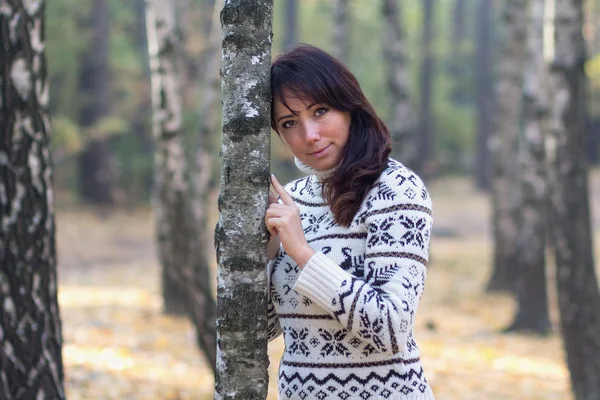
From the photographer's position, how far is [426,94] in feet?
113

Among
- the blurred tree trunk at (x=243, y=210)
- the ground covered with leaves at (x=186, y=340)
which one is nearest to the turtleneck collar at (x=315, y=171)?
the blurred tree trunk at (x=243, y=210)

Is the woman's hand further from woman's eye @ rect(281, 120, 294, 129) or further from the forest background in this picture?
the forest background

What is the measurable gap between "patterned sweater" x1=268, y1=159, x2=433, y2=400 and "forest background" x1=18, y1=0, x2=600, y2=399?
4.16m

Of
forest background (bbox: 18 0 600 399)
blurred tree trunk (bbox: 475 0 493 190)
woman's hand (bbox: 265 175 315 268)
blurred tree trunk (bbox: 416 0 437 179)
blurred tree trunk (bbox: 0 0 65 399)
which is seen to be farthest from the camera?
blurred tree trunk (bbox: 475 0 493 190)

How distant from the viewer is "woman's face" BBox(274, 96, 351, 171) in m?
2.72

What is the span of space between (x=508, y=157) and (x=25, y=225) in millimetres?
9622

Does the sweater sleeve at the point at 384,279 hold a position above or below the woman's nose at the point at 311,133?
below

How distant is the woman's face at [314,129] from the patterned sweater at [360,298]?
177 millimetres

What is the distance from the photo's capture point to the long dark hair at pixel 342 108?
8.76ft

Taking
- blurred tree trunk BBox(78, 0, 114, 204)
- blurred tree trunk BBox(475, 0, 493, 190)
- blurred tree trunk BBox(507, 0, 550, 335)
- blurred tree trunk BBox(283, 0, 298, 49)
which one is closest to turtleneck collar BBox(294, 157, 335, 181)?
blurred tree trunk BBox(507, 0, 550, 335)

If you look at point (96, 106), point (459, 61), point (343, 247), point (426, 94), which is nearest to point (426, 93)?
point (426, 94)

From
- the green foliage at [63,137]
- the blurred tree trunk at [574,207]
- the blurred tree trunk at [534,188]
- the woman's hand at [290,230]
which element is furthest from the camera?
the green foliage at [63,137]

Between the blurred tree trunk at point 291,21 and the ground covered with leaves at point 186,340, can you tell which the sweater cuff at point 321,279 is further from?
the blurred tree trunk at point 291,21

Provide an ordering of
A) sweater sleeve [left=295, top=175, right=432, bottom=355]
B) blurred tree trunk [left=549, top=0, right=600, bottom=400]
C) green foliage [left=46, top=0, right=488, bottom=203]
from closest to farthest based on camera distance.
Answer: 1. sweater sleeve [left=295, top=175, right=432, bottom=355]
2. blurred tree trunk [left=549, top=0, right=600, bottom=400]
3. green foliage [left=46, top=0, right=488, bottom=203]
